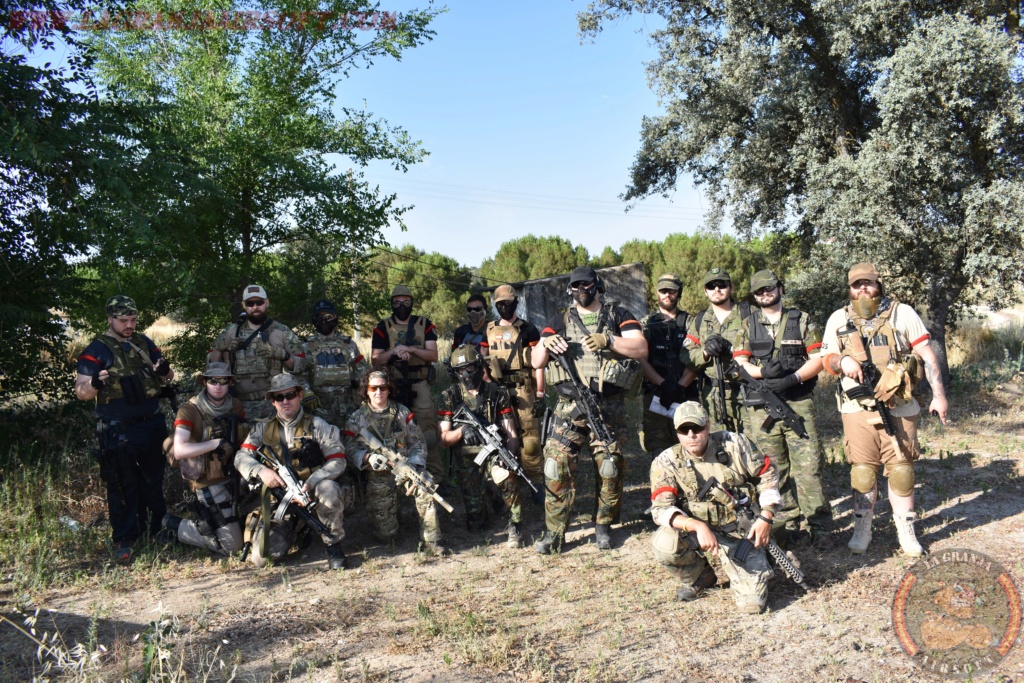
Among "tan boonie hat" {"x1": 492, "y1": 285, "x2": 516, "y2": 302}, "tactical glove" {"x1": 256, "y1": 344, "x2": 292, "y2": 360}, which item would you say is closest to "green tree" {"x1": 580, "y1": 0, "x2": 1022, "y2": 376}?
"tan boonie hat" {"x1": 492, "y1": 285, "x2": 516, "y2": 302}

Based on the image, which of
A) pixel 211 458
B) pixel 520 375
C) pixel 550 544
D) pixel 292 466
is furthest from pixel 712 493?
pixel 211 458

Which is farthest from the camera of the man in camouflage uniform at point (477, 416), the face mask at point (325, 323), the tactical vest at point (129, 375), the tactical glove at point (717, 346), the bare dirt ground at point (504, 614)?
the face mask at point (325, 323)

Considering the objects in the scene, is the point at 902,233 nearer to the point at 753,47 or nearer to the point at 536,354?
the point at 753,47

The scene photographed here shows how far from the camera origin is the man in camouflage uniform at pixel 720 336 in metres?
5.56

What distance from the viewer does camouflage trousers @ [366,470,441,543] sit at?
5.63 m

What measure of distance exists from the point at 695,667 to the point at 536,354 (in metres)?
2.71

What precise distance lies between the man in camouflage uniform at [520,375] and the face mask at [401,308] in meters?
1.08

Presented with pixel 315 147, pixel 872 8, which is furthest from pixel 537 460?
pixel 872 8

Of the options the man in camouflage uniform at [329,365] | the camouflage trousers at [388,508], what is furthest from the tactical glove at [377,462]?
the man in camouflage uniform at [329,365]

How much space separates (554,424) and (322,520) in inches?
78.9

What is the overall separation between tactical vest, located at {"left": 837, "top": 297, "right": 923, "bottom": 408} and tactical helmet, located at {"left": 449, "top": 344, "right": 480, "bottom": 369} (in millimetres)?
2983

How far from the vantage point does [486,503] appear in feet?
20.3

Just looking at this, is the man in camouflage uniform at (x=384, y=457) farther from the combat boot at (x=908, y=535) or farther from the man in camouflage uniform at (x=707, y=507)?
the combat boot at (x=908, y=535)

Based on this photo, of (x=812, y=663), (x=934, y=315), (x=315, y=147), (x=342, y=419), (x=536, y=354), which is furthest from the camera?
(x=315, y=147)
